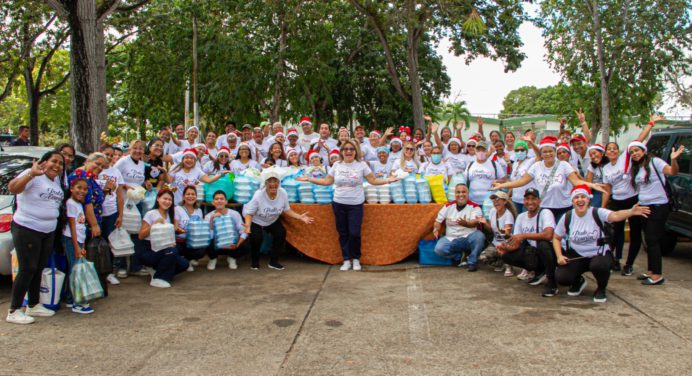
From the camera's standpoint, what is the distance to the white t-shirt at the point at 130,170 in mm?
7602

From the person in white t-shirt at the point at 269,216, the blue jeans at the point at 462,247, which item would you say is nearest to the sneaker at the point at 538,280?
the blue jeans at the point at 462,247

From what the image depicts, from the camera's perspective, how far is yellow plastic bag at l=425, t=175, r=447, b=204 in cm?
861

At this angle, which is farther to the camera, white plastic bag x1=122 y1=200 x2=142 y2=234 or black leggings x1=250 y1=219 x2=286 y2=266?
black leggings x1=250 y1=219 x2=286 y2=266

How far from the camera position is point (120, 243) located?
6996 mm

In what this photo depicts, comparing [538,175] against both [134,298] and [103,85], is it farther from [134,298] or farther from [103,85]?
[103,85]

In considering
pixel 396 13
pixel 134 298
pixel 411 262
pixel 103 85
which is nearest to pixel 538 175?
pixel 411 262

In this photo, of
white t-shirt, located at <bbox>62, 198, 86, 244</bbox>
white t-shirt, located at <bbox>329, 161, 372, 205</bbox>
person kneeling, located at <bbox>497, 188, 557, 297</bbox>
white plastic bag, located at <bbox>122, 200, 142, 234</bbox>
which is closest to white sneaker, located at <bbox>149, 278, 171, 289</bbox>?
white plastic bag, located at <bbox>122, 200, 142, 234</bbox>

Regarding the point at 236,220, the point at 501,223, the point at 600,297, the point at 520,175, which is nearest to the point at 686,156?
the point at 520,175

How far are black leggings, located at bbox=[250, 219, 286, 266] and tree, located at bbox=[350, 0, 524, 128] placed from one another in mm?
9163

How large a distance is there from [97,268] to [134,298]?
65 cm

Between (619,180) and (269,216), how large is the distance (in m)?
4.69

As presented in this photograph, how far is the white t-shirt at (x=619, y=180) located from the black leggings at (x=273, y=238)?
4482 mm

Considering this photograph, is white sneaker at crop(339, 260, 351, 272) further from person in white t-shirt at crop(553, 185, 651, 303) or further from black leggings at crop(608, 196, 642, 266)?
black leggings at crop(608, 196, 642, 266)

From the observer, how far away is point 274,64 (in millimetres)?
20547
